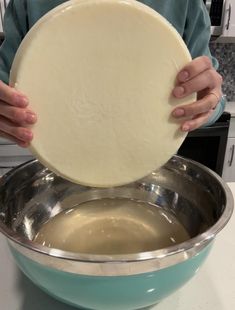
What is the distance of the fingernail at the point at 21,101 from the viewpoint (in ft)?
1.28

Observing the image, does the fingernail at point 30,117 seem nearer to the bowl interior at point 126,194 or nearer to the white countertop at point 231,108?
the bowl interior at point 126,194

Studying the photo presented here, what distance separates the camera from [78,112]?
17.3 inches

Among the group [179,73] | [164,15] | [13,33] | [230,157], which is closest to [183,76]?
[179,73]

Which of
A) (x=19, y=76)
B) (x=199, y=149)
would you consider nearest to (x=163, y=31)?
(x=19, y=76)

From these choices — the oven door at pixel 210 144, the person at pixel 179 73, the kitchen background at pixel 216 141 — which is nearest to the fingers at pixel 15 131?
the person at pixel 179 73

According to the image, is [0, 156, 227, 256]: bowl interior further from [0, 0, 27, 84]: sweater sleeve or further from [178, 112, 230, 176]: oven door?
[178, 112, 230, 176]: oven door

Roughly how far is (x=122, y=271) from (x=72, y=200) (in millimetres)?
314

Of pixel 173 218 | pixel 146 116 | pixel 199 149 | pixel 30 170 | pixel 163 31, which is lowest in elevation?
pixel 199 149

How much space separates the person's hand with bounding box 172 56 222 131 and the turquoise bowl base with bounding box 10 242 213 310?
182 mm

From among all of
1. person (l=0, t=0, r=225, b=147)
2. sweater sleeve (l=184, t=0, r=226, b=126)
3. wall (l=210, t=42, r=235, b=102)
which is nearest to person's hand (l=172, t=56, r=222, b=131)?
person (l=0, t=0, r=225, b=147)

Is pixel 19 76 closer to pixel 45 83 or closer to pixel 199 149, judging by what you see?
pixel 45 83

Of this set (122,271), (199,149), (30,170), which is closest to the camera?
(122,271)

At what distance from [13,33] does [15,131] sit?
1.25 ft

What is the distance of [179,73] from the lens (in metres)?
0.44
